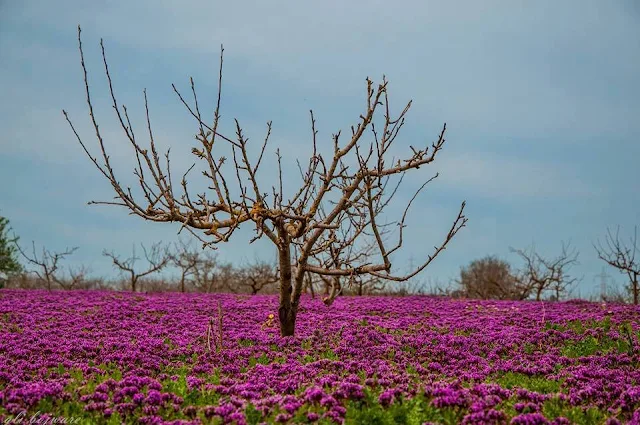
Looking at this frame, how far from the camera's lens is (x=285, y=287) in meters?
A: 15.1

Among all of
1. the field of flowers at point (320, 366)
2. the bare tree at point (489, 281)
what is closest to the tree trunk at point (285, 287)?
the field of flowers at point (320, 366)

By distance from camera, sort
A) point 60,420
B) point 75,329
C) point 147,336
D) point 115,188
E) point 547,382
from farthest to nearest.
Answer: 1. point 75,329
2. point 147,336
3. point 115,188
4. point 547,382
5. point 60,420

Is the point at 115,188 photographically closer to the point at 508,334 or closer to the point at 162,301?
the point at 508,334

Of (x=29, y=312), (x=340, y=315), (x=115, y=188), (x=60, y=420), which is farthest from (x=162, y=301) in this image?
(x=60, y=420)

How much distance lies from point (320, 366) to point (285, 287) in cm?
399

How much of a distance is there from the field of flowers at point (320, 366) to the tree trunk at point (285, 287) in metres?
0.52

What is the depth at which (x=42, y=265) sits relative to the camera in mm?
40812

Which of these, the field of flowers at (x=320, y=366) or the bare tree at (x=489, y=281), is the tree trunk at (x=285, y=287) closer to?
the field of flowers at (x=320, y=366)

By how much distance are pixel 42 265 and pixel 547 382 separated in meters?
38.2

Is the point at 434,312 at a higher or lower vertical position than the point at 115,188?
lower

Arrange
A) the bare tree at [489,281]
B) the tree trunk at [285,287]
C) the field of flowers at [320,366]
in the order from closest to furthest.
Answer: the field of flowers at [320,366] → the tree trunk at [285,287] → the bare tree at [489,281]

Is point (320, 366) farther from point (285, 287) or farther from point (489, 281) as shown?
point (489, 281)

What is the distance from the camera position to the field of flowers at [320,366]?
26.1ft

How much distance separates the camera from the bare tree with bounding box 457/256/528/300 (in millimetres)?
45844
